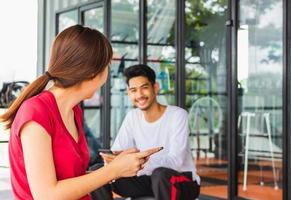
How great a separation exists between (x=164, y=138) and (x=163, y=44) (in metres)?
2.96

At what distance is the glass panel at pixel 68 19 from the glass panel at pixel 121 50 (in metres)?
1.04

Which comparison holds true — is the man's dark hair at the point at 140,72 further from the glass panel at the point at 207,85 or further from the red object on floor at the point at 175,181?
the glass panel at the point at 207,85

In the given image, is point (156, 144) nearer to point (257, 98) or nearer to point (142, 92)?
point (142, 92)

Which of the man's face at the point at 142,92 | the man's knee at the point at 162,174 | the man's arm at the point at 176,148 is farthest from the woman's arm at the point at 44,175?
the man's face at the point at 142,92

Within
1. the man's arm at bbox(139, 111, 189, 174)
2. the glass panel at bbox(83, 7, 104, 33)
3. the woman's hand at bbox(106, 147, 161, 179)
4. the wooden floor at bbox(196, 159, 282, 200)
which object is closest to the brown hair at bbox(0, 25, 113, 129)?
the woman's hand at bbox(106, 147, 161, 179)

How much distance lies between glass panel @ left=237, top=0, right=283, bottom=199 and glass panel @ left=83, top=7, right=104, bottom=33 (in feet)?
8.64

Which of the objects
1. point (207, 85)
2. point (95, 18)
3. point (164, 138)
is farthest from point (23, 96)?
point (95, 18)

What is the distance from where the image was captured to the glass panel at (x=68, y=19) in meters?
7.63

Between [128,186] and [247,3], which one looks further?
[247,3]

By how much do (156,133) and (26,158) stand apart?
178 cm

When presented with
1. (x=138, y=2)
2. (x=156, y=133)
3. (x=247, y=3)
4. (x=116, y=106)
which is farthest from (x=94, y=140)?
(x=156, y=133)

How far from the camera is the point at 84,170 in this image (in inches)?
68.3

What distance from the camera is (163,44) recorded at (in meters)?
6.03

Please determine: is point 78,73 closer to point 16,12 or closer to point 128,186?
point 128,186
